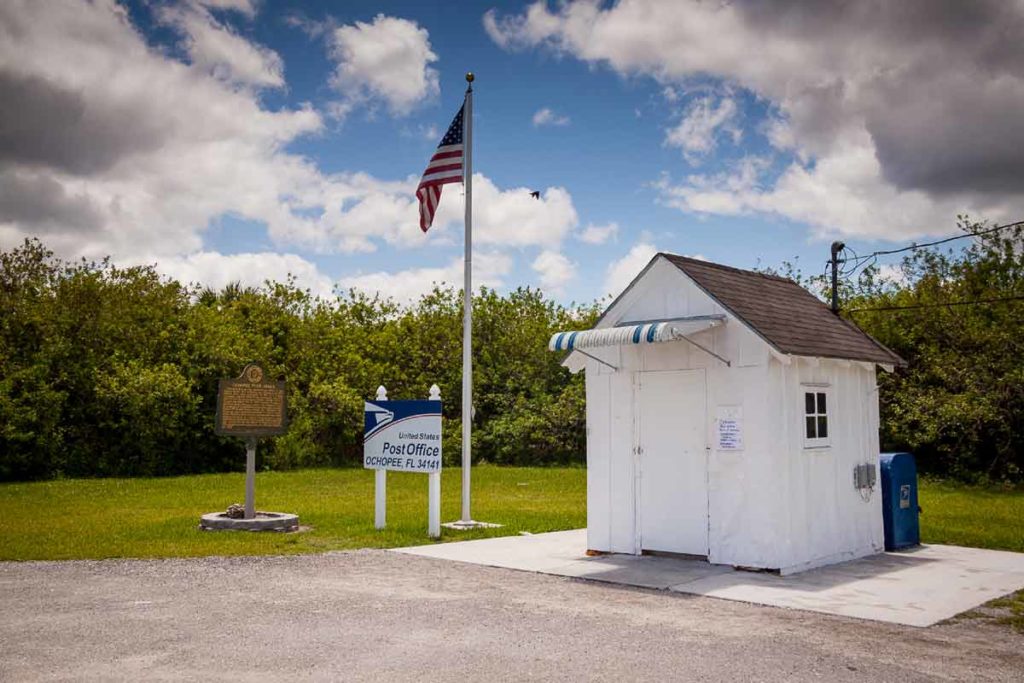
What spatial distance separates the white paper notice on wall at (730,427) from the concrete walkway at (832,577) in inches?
55.2

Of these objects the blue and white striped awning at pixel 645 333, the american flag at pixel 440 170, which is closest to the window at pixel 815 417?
the blue and white striped awning at pixel 645 333

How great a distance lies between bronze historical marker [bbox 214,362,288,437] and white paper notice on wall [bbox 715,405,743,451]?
7.60 m

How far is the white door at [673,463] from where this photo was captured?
1057cm

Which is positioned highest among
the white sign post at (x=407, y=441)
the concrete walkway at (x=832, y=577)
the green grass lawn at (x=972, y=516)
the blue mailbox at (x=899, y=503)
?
the white sign post at (x=407, y=441)

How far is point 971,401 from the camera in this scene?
22391mm

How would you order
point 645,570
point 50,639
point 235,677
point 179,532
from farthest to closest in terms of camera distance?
1. point 179,532
2. point 645,570
3. point 50,639
4. point 235,677

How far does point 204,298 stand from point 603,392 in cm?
3210

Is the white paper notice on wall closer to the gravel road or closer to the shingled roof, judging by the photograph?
the shingled roof

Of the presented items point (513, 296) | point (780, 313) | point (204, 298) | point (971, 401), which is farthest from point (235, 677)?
point (204, 298)

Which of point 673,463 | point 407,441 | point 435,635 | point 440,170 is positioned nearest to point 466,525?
point 407,441

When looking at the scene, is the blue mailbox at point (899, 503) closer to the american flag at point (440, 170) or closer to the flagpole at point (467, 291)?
the flagpole at point (467, 291)

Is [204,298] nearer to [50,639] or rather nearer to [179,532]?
[179,532]

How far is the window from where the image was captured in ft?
34.6

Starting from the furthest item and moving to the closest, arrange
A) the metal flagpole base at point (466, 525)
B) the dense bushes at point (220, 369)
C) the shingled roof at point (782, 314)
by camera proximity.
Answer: the dense bushes at point (220, 369) < the metal flagpole base at point (466, 525) < the shingled roof at point (782, 314)
